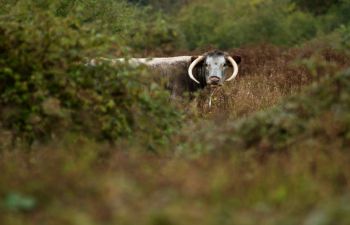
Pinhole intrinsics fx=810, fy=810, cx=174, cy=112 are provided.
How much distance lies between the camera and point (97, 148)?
8031 mm

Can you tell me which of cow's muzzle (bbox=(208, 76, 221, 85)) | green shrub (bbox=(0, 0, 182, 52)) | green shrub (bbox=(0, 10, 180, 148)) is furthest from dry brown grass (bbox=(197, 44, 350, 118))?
green shrub (bbox=(0, 10, 180, 148))

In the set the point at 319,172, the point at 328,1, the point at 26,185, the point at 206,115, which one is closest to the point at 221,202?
the point at 319,172

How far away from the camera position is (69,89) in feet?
29.1

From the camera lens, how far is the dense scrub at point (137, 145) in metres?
6.11

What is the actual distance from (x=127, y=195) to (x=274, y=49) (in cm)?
1795

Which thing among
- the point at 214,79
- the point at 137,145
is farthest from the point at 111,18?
the point at 137,145

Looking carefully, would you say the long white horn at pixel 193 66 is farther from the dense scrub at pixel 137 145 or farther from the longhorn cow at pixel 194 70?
the dense scrub at pixel 137 145

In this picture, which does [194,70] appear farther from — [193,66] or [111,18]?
[111,18]

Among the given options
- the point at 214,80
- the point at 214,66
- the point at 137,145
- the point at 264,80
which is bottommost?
the point at 137,145

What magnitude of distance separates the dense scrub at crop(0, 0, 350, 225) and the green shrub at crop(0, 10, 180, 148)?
0.01 metres

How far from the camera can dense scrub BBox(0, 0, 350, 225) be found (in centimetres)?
611

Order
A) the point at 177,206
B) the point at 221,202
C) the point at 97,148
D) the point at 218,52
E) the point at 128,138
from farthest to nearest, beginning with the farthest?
1. the point at 218,52
2. the point at 128,138
3. the point at 97,148
4. the point at 221,202
5. the point at 177,206

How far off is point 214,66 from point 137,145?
6.38m

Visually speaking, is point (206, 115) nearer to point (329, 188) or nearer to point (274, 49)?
point (329, 188)
